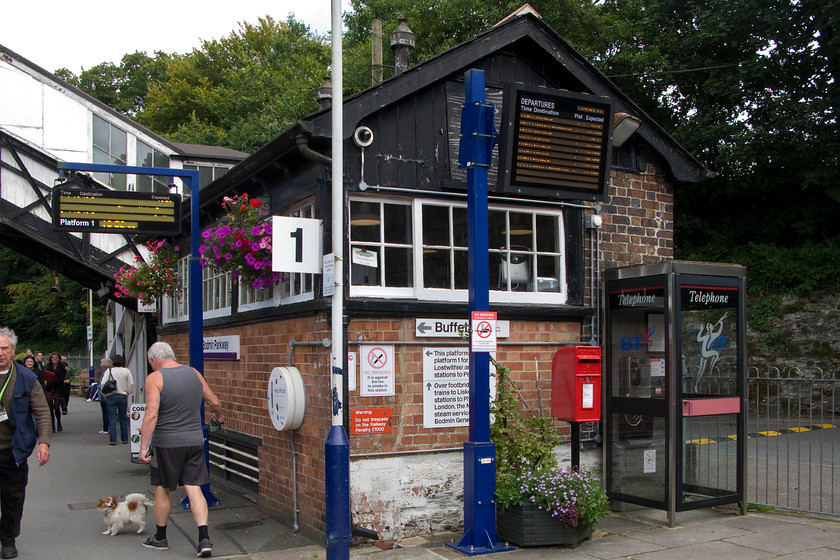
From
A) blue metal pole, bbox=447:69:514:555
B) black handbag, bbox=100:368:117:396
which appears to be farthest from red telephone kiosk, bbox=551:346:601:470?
black handbag, bbox=100:368:117:396

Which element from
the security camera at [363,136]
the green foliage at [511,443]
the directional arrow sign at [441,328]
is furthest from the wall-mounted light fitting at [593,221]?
the security camera at [363,136]

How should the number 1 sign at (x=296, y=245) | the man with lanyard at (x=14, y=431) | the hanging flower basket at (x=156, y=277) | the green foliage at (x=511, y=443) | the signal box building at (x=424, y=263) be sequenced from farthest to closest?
the hanging flower basket at (x=156, y=277)
the signal box building at (x=424, y=263)
the green foliage at (x=511, y=443)
the number 1 sign at (x=296, y=245)
the man with lanyard at (x=14, y=431)

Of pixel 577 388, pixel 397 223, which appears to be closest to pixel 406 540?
pixel 577 388

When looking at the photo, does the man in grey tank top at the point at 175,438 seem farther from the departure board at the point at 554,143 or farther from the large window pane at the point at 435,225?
the departure board at the point at 554,143

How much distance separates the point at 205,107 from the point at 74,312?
14998 mm

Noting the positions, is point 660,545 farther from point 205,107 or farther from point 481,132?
point 205,107

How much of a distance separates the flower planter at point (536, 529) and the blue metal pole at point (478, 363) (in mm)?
174

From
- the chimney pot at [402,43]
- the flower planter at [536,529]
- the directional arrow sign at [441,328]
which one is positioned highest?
the chimney pot at [402,43]

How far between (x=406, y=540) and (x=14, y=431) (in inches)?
139

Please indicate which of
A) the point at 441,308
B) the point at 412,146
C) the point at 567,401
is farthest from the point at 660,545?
the point at 412,146

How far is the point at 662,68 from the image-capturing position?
A: 20.9m

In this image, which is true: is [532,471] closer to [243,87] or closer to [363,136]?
[363,136]

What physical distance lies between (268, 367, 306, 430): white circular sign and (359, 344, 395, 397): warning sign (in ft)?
2.37

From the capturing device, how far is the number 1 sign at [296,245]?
278 inches
